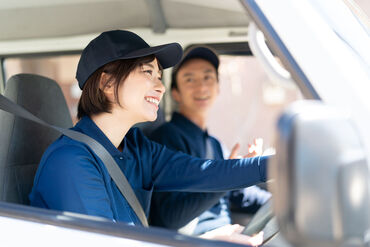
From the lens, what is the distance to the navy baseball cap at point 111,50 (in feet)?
6.14

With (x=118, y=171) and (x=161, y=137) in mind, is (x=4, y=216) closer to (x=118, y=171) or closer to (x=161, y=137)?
(x=118, y=171)

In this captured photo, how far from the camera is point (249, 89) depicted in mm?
9125

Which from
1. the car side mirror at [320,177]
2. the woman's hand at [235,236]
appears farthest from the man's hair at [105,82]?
the car side mirror at [320,177]

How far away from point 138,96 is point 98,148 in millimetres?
278

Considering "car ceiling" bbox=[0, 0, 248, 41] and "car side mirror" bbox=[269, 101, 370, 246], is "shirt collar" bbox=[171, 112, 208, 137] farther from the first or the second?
"car side mirror" bbox=[269, 101, 370, 246]

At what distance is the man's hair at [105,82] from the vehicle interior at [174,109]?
307 millimetres

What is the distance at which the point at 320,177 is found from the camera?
0.85 m

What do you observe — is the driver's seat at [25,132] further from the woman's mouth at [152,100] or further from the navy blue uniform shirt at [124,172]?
the woman's mouth at [152,100]

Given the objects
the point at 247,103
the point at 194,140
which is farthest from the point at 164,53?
the point at 247,103

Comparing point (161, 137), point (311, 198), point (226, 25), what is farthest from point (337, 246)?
point (226, 25)

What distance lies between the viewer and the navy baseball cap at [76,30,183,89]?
6.14 feet

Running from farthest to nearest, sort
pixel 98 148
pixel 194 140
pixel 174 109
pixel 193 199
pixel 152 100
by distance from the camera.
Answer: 1. pixel 174 109
2. pixel 194 140
3. pixel 193 199
4. pixel 152 100
5. pixel 98 148

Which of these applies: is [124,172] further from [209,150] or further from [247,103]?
[247,103]

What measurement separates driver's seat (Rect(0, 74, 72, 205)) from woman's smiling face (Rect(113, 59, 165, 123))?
393 mm
